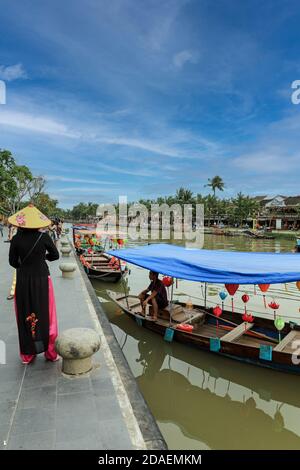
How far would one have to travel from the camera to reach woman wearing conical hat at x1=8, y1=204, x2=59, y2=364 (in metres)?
3.65

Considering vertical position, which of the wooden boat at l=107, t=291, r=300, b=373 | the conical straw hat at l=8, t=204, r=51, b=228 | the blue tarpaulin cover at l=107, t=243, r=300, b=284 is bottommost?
the wooden boat at l=107, t=291, r=300, b=373

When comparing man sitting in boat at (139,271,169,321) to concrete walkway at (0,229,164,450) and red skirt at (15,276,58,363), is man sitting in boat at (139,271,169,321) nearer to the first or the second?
concrete walkway at (0,229,164,450)

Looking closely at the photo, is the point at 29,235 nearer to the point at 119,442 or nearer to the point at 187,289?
the point at 119,442

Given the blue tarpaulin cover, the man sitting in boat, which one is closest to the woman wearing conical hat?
the blue tarpaulin cover

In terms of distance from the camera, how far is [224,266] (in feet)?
19.8

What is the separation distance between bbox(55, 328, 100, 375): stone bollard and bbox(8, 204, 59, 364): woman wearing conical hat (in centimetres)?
31

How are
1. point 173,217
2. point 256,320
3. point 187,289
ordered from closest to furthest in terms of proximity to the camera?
point 256,320
point 187,289
point 173,217

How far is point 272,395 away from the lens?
18.0 feet

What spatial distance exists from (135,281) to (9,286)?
7.60 m

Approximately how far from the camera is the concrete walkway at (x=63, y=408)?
2.73 meters

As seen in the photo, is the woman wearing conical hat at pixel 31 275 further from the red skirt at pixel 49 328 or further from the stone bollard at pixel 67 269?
the stone bollard at pixel 67 269

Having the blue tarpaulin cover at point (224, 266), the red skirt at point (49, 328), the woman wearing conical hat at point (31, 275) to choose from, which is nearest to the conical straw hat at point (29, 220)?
the woman wearing conical hat at point (31, 275)
